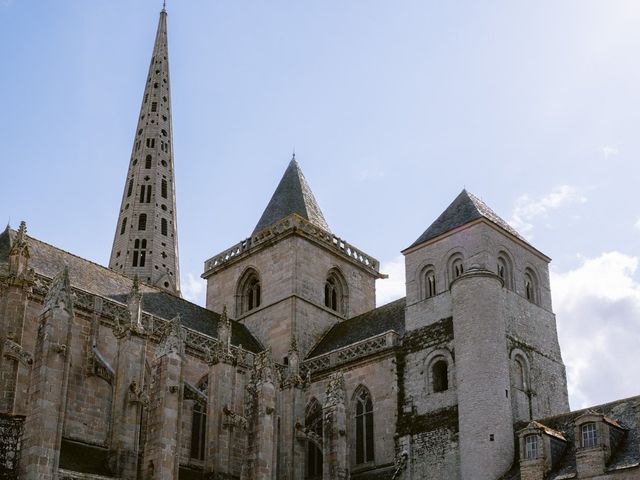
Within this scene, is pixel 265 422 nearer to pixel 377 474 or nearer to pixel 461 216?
pixel 377 474

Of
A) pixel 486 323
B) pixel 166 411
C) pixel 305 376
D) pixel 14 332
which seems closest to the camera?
pixel 166 411

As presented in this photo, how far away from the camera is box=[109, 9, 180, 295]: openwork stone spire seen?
147 feet

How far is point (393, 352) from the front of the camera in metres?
30.5

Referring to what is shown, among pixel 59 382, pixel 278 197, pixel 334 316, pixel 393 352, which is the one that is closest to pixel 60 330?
pixel 59 382

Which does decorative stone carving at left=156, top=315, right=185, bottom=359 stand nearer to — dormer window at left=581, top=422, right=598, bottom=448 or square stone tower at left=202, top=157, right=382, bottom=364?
square stone tower at left=202, top=157, right=382, bottom=364

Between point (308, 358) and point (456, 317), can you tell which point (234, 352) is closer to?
point (308, 358)

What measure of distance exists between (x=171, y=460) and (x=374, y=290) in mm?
18619

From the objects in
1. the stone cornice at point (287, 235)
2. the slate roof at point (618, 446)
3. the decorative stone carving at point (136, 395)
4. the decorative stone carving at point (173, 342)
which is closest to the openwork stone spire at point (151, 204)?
the stone cornice at point (287, 235)

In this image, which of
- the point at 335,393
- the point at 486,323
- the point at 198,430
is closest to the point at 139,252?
the point at 198,430

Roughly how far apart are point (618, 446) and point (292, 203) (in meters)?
19.5

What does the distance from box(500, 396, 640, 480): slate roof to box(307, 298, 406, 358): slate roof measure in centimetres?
716

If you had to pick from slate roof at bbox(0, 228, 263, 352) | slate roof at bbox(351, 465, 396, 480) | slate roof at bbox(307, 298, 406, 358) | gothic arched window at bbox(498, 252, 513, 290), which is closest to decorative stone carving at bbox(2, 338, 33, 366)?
slate roof at bbox(0, 228, 263, 352)

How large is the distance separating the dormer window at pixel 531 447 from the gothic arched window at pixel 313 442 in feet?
26.1

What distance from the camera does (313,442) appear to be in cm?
3109
